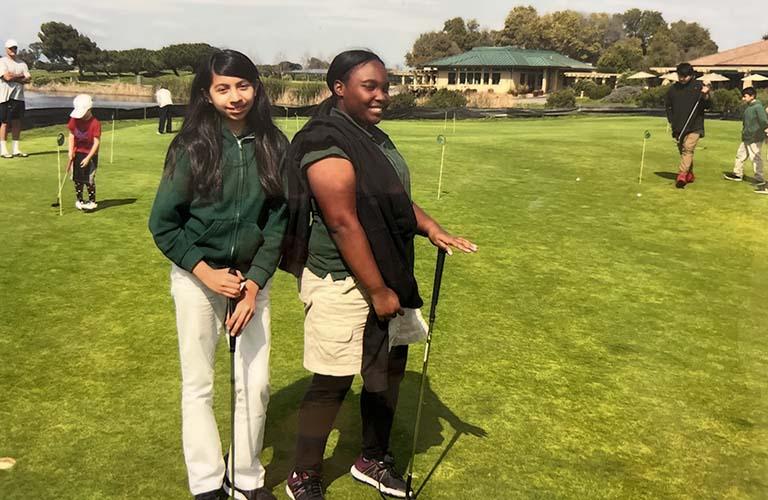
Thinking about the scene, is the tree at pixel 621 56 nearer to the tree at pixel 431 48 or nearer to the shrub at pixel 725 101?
the tree at pixel 431 48

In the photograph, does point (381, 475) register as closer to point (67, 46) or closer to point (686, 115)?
point (67, 46)

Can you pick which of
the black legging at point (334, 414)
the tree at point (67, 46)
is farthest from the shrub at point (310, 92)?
the black legging at point (334, 414)

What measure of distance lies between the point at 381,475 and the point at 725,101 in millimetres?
14562

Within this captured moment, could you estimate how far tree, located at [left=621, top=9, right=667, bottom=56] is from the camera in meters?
3.77

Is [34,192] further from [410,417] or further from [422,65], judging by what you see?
[422,65]

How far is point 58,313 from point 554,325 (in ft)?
13.4

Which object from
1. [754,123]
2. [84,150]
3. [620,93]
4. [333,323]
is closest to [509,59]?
[333,323]

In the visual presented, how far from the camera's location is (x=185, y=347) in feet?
9.42

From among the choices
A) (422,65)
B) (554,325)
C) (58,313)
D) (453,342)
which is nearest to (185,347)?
(422,65)

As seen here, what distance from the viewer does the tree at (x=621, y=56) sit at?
3.98m

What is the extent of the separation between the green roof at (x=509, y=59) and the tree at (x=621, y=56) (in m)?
0.48

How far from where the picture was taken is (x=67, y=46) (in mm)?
2523

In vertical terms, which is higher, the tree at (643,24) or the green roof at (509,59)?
the tree at (643,24)

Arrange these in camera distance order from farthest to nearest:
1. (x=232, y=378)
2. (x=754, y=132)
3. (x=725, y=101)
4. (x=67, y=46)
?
(x=725, y=101) < (x=754, y=132) < (x=232, y=378) < (x=67, y=46)
